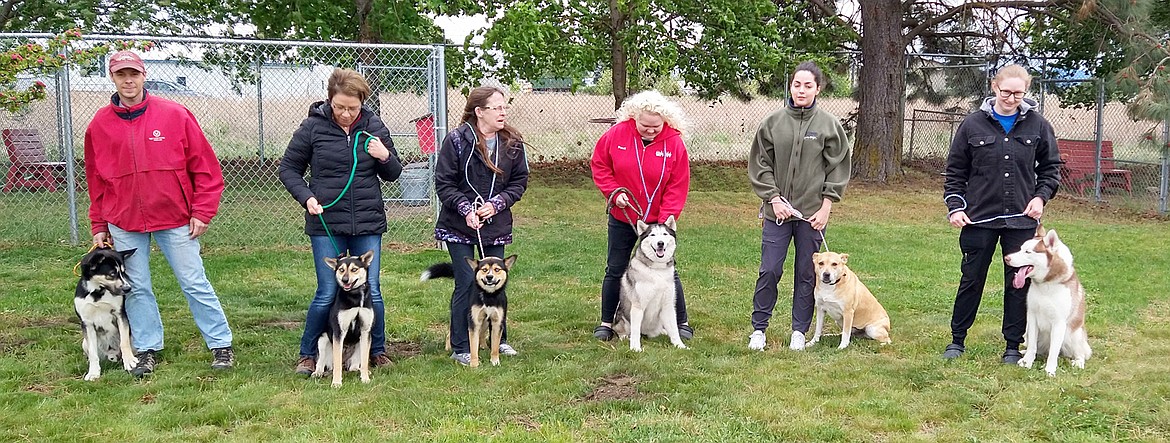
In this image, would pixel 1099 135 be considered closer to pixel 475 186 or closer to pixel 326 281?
pixel 475 186

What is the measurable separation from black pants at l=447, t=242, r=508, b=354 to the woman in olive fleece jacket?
1.50 metres

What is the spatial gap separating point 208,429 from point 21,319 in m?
2.68

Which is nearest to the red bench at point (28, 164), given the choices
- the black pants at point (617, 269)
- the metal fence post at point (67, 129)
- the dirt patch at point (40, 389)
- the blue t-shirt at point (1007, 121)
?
the metal fence post at point (67, 129)

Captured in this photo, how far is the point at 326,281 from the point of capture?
4.27 meters

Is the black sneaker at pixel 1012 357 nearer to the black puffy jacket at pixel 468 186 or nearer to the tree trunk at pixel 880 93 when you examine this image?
the black puffy jacket at pixel 468 186

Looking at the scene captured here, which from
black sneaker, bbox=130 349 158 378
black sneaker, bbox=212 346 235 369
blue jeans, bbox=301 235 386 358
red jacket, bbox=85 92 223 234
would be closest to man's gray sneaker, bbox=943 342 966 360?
blue jeans, bbox=301 235 386 358

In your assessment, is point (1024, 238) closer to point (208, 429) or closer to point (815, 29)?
point (208, 429)

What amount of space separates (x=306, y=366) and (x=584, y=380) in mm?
1422

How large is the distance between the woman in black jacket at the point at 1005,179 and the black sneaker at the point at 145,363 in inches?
164

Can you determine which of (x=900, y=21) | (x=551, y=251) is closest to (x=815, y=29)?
(x=900, y=21)

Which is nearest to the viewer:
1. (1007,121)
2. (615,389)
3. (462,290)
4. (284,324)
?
(615,389)

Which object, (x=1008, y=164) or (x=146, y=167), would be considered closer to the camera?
(x=146, y=167)

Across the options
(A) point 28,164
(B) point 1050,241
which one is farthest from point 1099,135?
(A) point 28,164

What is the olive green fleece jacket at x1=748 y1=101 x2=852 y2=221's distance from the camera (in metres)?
4.62
